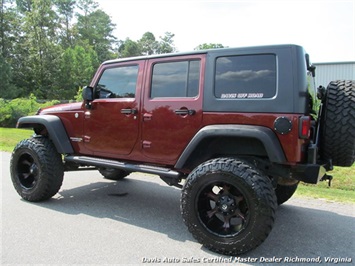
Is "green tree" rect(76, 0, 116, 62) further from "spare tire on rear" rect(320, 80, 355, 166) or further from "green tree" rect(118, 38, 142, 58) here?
"spare tire on rear" rect(320, 80, 355, 166)

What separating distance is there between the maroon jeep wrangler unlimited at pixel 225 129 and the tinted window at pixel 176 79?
0.04 ft

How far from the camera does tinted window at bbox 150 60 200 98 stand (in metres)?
3.80

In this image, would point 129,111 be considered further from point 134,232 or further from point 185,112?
point 134,232

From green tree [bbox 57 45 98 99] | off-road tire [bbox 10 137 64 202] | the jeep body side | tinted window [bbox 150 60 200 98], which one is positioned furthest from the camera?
green tree [bbox 57 45 98 99]

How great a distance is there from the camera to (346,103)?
3.30 m

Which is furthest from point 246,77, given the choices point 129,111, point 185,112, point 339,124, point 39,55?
point 39,55

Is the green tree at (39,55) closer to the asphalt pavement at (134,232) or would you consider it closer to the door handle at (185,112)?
the asphalt pavement at (134,232)

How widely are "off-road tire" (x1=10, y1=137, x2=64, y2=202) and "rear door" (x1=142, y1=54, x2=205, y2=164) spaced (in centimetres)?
155

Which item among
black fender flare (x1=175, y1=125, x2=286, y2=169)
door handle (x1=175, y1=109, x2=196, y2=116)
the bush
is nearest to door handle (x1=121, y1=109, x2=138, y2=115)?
door handle (x1=175, y1=109, x2=196, y2=116)

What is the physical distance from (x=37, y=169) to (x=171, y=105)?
2.40 metres

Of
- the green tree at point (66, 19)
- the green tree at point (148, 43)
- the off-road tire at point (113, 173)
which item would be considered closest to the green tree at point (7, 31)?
the green tree at point (66, 19)

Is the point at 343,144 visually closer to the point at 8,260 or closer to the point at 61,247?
the point at 61,247

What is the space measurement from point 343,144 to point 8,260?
11.6ft

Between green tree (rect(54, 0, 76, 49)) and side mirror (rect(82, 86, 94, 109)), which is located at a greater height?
green tree (rect(54, 0, 76, 49))
